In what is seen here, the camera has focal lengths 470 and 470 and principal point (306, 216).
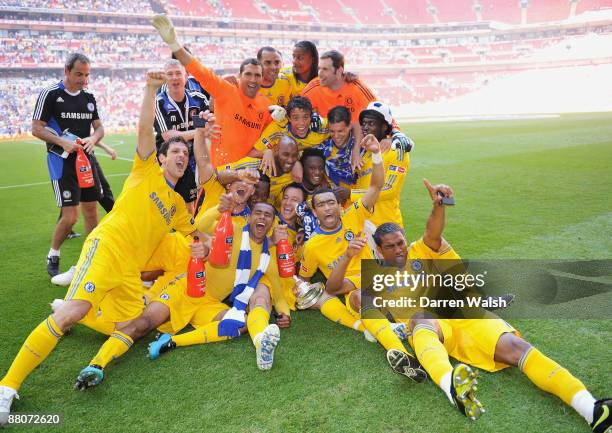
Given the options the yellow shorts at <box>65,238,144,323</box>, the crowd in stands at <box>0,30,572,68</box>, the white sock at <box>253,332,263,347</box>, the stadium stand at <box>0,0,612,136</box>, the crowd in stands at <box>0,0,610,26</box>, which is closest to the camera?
the yellow shorts at <box>65,238,144,323</box>

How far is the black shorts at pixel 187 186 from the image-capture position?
5.68 metres

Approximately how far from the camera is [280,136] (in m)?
5.34

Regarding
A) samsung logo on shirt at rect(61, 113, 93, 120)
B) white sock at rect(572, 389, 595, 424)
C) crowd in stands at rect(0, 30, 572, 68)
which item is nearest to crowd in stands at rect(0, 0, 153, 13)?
crowd in stands at rect(0, 30, 572, 68)

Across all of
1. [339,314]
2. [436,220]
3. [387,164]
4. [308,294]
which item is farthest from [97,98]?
[436,220]

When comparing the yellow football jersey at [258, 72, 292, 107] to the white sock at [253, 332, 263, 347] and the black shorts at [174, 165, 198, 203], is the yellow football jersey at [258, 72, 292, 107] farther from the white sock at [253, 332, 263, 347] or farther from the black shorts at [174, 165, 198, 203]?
the white sock at [253, 332, 263, 347]

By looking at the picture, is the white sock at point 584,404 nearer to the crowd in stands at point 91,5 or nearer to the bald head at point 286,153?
the bald head at point 286,153

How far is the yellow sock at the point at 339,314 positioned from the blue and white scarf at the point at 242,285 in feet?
2.11

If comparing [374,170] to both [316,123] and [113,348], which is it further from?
[113,348]

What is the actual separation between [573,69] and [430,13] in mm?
21516

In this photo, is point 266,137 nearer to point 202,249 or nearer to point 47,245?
point 202,249

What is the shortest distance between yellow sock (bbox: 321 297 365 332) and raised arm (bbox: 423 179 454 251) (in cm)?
93

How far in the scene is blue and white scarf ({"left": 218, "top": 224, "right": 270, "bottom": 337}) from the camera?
12.4 feet

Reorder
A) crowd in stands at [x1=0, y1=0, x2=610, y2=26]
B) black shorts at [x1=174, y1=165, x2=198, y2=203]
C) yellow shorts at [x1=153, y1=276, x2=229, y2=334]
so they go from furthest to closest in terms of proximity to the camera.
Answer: crowd in stands at [x1=0, y1=0, x2=610, y2=26]
black shorts at [x1=174, y1=165, x2=198, y2=203]
yellow shorts at [x1=153, y1=276, x2=229, y2=334]

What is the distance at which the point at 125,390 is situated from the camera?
3.17 m
